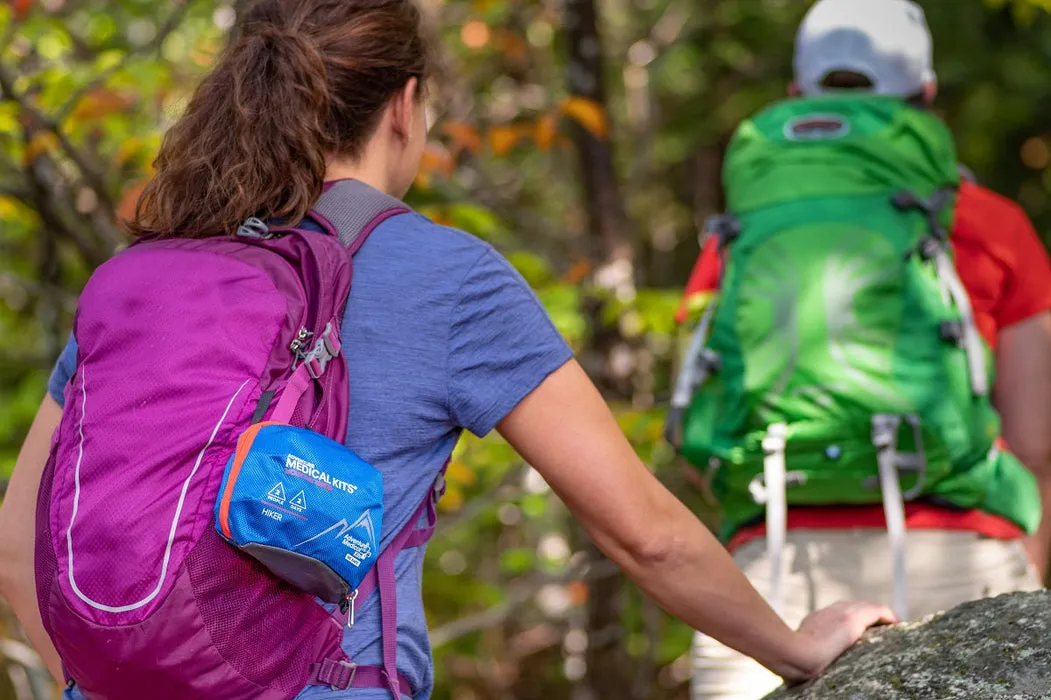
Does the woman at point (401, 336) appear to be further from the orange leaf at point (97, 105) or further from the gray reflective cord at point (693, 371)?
the orange leaf at point (97, 105)

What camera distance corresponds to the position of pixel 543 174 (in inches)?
340

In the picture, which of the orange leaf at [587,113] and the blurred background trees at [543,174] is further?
the orange leaf at [587,113]

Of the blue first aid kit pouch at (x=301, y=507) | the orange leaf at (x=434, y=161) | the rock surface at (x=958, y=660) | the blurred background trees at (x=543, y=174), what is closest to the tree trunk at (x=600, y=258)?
the blurred background trees at (x=543, y=174)

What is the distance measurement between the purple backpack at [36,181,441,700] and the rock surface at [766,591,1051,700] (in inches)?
26.0

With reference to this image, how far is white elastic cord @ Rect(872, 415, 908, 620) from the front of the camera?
237 cm

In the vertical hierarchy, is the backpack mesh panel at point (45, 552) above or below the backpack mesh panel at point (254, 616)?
above

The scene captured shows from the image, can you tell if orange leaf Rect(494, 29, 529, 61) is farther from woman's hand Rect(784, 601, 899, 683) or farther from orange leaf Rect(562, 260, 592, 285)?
woman's hand Rect(784, 601, 899, 683)

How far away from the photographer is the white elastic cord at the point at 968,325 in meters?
2.45

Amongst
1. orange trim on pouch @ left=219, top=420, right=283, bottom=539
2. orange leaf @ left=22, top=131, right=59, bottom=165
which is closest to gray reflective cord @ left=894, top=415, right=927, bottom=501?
orange trim on pouch @ left=219, top=420, right=283, bottom=539

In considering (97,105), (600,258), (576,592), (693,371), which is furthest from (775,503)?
(576,592)

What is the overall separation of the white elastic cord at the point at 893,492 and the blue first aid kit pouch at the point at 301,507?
1.34m

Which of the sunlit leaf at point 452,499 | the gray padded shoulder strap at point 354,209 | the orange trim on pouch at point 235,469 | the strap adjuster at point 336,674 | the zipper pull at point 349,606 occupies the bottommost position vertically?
the sunlit leaf at point 452,499

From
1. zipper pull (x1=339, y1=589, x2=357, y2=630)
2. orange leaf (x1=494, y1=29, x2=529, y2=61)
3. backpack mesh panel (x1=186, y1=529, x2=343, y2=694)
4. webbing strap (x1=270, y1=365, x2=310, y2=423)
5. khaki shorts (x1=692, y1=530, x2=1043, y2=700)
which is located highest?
webbing strap (x1=270, y1=365, x2=310, y2=423)

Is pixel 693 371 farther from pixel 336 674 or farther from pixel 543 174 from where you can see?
pixel 543 174
